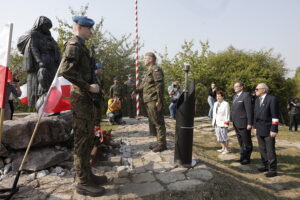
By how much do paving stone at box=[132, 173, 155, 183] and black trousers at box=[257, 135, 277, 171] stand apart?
2.74m

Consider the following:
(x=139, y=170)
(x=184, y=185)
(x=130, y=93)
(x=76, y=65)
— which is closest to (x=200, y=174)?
(x=184, y=185)

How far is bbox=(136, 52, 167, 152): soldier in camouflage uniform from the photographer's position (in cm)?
460

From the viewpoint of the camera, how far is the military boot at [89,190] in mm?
2841

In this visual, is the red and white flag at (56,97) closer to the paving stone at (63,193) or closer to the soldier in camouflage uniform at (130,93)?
the paving stone at (63,193)

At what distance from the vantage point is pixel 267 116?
4.62 m

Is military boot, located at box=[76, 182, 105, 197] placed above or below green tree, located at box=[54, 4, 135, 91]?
below

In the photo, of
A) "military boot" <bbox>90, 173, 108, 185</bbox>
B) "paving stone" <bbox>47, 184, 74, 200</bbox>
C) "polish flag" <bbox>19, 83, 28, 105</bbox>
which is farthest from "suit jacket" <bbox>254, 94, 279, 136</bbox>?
"polish flag" <bbox>19, 83, 28, 105</bbox>

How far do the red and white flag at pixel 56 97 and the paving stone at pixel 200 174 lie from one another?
2.39 meters

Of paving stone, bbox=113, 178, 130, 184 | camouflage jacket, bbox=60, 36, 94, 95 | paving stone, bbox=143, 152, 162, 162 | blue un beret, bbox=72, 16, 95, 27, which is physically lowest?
paving stone, bbox=113, 178, 130, 184

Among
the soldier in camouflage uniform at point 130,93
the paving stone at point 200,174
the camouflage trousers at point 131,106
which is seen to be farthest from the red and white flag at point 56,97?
the camouflage trousers at point 131,106

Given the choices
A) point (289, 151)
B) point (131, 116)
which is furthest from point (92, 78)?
point (131, 116)

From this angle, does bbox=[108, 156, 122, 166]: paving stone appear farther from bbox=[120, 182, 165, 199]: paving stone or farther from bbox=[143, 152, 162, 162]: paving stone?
bbox=[120, 182, 165, 199]: paving stone

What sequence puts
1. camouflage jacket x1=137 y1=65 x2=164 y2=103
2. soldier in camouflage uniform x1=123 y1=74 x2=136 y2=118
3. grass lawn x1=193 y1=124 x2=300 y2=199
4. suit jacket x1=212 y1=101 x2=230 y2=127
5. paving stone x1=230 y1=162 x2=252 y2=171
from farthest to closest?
soldier in camouflage uniform x1=123 y1=74 x2=136 y2=118 < suit jacket x1=212 y1=101 x2=230 y2=127 < paving stone x1=230 y1=162 x2=252 y2=171 < camouflage jacket x1=137 y1=65 x2=164 y2=103 < grass lawn x1=193 y1=124 x2=300 y2=199

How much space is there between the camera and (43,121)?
12.8 ft
